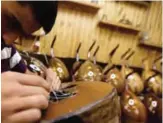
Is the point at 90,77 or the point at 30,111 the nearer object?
the point at 30,111

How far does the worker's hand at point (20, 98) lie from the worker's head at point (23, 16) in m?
0.16

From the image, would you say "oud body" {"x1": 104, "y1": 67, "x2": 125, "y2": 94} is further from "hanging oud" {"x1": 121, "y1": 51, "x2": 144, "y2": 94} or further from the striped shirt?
the striped shirt

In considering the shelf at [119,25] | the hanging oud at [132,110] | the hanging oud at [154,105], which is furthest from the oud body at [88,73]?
the shelf at [119,25]

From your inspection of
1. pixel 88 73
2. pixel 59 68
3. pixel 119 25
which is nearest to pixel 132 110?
pixel 88 73

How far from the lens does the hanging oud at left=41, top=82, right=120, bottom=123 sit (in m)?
0.53

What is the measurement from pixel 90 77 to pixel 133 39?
0.92 m

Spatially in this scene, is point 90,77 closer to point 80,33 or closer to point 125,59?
point 80,33

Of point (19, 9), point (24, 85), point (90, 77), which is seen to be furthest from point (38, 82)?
point (90, 77)

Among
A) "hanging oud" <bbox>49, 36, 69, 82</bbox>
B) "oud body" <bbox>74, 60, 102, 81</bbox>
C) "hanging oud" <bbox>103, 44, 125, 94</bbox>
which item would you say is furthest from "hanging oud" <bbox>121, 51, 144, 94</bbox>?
"hanging oud" <bbox>49, 36, 69, 82</bbox>

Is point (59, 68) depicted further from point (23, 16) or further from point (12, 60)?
point (23, 16)

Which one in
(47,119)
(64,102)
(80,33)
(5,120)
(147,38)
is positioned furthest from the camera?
(147,38)

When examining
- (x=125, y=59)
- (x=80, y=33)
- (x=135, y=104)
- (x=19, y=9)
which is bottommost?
(x=135, y=104)

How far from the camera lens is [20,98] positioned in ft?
1.32

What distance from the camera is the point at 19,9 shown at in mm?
560
